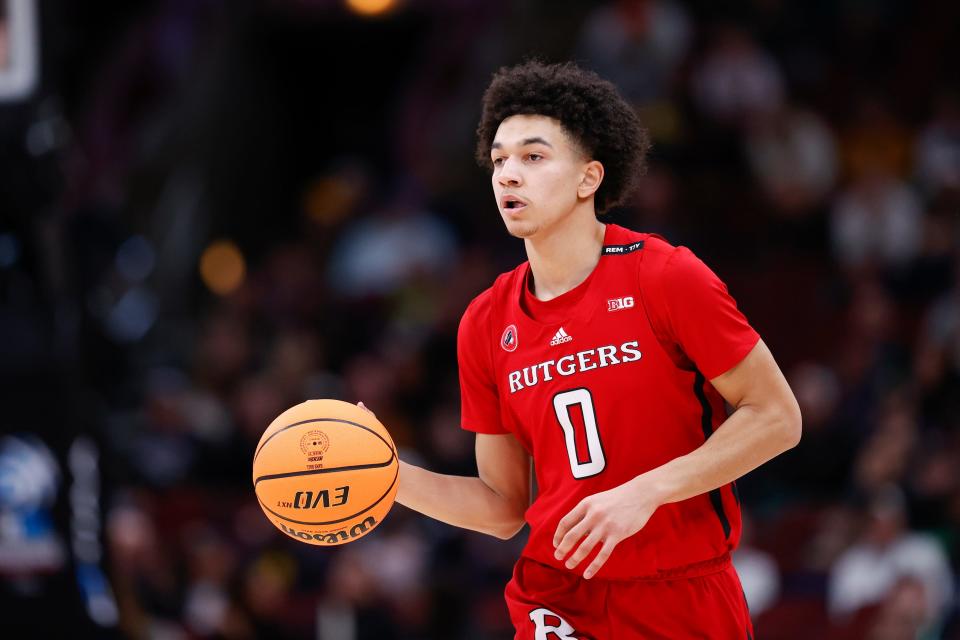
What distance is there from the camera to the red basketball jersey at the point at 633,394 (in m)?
4.20

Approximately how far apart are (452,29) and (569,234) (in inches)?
414

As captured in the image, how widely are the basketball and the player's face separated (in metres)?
0.87

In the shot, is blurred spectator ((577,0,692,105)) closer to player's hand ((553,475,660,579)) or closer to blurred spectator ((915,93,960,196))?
blurred spectator ((915,93,960,196))

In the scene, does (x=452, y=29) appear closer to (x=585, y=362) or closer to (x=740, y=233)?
(x=740, y=233)

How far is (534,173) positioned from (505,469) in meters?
1.10

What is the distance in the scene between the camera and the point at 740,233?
1126cm

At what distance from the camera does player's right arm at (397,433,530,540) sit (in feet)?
15.3

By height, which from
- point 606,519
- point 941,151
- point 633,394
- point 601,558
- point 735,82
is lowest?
point 601,558

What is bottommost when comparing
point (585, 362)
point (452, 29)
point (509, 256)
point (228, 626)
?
point (228, 626)

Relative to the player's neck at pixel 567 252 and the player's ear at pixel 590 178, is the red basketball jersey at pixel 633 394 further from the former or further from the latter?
the player's ear at pixel 590 178

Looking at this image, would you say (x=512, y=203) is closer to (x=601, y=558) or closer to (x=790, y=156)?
(x=601, y=558)

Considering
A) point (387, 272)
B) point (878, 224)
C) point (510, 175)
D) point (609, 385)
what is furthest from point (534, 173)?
point (387, 272)

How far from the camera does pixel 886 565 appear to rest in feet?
27.6

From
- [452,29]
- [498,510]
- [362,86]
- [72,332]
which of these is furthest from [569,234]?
[362,86]
